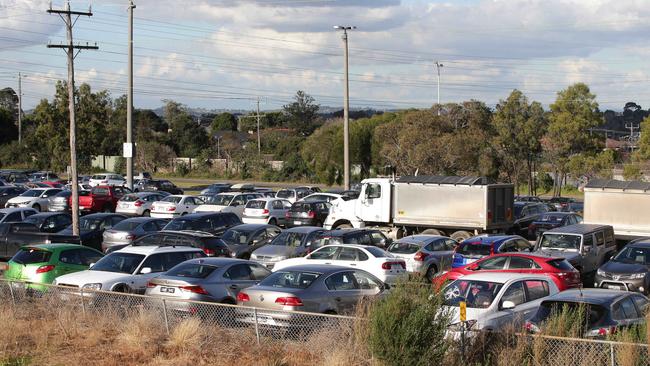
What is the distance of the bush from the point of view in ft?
37.9

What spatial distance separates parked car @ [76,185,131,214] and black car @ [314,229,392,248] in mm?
21743

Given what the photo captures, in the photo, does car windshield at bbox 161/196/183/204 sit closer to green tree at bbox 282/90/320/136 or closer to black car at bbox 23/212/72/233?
black car at bbox 23/212/72/233

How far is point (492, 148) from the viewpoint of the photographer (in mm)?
62719

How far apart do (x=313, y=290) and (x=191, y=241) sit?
9.31 meters

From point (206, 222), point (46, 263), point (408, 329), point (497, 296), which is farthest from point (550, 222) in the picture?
point (408, 329)

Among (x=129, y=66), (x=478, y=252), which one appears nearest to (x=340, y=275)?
(x=478, y=252)

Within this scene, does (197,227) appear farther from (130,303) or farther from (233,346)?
(233,346)

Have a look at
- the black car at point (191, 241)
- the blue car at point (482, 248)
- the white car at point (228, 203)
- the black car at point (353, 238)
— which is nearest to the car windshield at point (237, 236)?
the black car at point (191, 241)

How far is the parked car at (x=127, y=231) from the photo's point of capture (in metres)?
28.7

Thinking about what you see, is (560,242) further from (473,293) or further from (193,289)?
(193,289)

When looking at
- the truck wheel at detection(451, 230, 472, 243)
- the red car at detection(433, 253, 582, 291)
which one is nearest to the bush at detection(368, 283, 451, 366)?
the red car at detection(433, 253, 582, 291)

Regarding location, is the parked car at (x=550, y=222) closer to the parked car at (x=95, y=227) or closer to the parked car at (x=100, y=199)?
the parked car at (x=95, y=227)

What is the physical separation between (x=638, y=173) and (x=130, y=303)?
44197mm

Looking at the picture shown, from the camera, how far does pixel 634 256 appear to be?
23.3 meters
